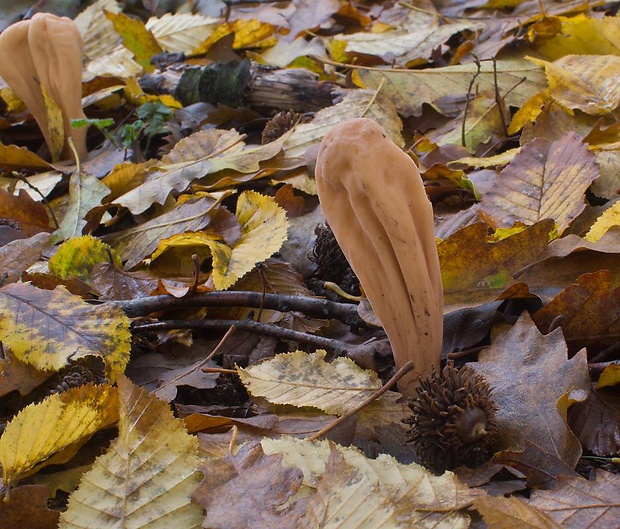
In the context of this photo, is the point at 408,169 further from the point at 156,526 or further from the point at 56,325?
the point at 56,325

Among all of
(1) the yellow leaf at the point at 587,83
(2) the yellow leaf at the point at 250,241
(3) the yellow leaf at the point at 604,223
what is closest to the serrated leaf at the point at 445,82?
(1) the yellow leaf at the point at 587,83

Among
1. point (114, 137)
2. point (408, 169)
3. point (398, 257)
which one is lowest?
point (114, 137)

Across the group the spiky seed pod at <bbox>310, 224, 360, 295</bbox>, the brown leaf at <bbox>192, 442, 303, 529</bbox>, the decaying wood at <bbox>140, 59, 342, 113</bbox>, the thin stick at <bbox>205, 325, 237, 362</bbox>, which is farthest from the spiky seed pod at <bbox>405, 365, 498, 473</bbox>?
the decaying wood at <bbox>140, 59, 342, 113</bbox>

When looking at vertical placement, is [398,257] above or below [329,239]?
above

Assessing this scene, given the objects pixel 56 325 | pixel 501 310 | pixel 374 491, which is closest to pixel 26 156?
pixel 56 325

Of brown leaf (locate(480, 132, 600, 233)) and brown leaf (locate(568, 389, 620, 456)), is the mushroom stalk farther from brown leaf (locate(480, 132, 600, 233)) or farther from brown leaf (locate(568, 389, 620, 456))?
brown leaf (locate(480, 132, 600, 233))

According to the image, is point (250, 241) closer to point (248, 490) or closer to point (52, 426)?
point (52, 426)
